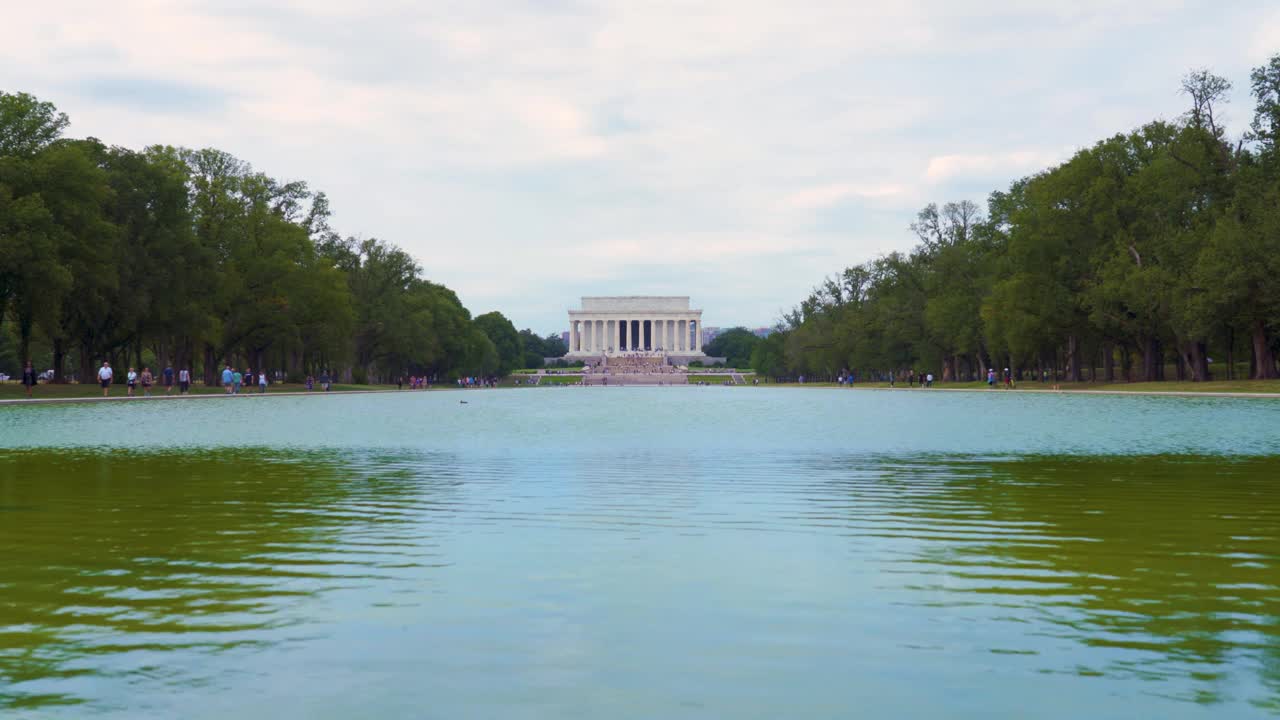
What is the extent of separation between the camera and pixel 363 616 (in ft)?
24.6

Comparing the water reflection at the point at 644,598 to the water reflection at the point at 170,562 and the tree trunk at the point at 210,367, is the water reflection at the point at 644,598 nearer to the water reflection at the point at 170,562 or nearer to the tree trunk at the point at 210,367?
the water reflection at the point at 170,562

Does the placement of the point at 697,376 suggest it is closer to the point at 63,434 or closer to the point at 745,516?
the point at 63,434

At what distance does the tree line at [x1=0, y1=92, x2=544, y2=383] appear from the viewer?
181 ft

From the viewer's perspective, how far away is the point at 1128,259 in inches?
2680

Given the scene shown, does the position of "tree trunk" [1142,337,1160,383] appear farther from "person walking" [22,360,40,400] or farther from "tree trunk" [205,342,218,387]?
"person walking" [22,360,40,400]

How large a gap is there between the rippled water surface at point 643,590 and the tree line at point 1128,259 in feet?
143

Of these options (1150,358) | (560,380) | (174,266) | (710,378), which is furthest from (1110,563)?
(710,378)

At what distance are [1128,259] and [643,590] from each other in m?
66.2

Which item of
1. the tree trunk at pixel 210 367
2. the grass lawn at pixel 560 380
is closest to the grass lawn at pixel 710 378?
the grass lawn at pixel 560 380

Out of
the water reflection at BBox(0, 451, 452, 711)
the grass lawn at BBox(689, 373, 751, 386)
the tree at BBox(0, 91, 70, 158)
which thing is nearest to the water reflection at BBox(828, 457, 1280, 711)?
the water reflection at BBox(0, 451, 452, 711)

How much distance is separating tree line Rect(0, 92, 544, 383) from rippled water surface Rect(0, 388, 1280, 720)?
42.0 metres

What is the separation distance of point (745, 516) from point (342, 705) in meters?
7.26

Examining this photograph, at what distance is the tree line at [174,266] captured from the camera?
181 feet

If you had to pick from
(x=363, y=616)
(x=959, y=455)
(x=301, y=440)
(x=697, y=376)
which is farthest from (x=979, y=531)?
(x=697, y=376)
